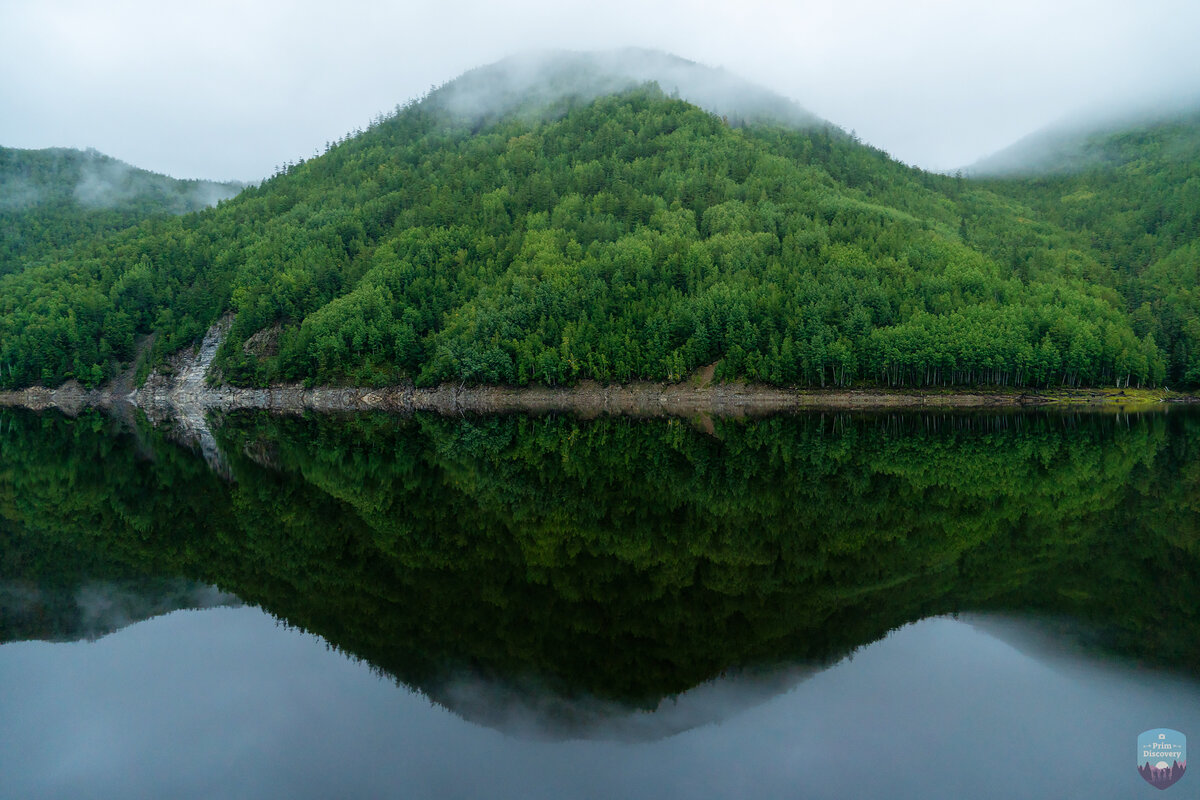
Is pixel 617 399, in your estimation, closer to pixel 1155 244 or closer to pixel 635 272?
pixel 635 272

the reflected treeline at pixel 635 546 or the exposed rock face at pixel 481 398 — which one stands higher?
the reflected treeline at pixel 635 546

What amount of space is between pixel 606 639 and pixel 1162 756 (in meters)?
8.58

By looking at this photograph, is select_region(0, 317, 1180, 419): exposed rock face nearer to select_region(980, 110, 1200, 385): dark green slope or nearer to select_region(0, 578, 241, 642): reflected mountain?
select_region(980, 110, 1200, 385): dark green slope

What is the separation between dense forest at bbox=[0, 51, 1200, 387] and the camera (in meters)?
108

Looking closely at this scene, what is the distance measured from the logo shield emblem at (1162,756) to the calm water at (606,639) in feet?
0.70

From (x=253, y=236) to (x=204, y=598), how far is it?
168 meters

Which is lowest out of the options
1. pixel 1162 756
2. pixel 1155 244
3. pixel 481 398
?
pixel 481 398

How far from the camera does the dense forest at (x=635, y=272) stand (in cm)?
10844

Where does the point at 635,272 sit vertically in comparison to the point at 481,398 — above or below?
above

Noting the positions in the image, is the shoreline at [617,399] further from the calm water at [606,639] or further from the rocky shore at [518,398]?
the calm water at [606,639]

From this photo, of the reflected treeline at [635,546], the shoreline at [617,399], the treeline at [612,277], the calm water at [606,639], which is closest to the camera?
the calm water at [606,639]

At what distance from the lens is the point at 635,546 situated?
2105 centimetres

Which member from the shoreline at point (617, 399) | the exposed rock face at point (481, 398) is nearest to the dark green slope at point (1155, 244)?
the shoreline at point (617, 399)

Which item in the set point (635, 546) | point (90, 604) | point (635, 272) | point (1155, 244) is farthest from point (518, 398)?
point (1155, 244)
